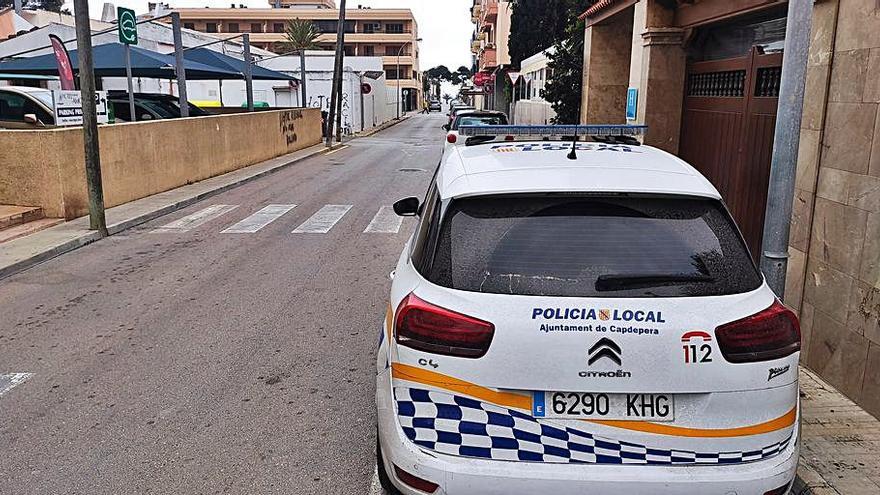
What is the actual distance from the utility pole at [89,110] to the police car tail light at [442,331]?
9.11 metres

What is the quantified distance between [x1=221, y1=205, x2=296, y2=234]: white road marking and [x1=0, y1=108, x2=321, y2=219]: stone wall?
261cm

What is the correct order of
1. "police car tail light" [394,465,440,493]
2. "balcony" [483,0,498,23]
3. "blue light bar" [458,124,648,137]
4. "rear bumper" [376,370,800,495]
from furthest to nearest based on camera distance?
"balcony" [483,0,498,23] < "blue light bar" [458,124,648,137] < "police car tail light" [394,465,440,493] < "rear bumper" [376,370,800,495]

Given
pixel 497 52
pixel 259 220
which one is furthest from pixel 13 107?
pixel 497 52

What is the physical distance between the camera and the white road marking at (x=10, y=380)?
5.18 metres

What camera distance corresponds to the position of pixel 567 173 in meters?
3.34

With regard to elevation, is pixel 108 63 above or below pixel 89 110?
above

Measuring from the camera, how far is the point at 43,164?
11.2 m

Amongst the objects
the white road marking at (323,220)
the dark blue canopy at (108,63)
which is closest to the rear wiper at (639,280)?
the white road marking at (323,220)

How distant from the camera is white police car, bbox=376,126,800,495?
277 cm

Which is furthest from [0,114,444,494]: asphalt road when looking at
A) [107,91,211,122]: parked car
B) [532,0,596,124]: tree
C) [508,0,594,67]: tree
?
[508,0,594,67]: tree

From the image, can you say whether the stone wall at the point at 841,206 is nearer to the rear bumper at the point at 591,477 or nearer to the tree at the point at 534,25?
the rear bumper at the point at 591,477

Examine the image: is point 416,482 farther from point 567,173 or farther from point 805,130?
point 805,130

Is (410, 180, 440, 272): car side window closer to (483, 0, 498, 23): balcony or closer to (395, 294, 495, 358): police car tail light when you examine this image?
(395, 294, 495, 358): police car tail light

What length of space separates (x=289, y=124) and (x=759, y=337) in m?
24.0
